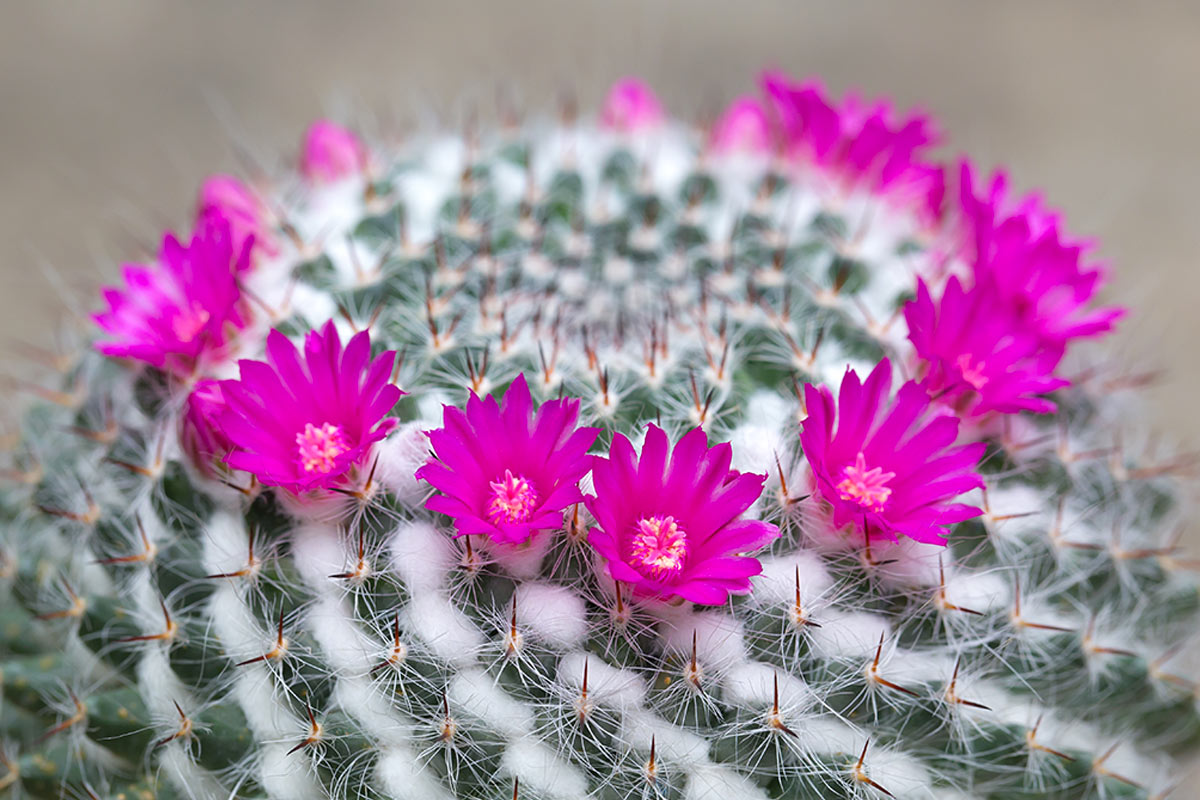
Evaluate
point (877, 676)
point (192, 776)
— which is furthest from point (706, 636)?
point (192, 776)

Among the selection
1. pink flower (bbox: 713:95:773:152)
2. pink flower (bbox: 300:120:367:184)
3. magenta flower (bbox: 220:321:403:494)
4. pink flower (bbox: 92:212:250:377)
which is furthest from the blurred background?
magenta flower (bbox: 220:321:403:494)

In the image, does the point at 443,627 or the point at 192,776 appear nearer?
the point at 443,627

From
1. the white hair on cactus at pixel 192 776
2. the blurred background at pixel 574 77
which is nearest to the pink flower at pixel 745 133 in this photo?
the white hair on cactus at pixel 192 776

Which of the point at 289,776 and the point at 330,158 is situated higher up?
the point at 330,158

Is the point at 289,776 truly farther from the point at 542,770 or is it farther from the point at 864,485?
the point at 864,485

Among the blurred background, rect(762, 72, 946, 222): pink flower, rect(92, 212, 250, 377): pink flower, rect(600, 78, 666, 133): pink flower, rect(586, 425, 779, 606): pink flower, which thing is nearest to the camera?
rect(586, 425, 779, 606): pink flower

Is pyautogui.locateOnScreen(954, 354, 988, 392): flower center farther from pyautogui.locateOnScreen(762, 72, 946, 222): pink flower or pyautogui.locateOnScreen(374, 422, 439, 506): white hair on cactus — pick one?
pyautogui.locateOnScreen(374, 422, 439, 506): white hair on cactus

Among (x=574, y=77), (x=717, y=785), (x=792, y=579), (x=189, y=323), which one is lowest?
(x=574, y=77)
